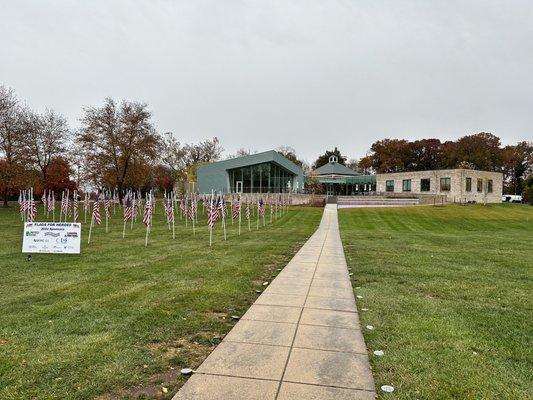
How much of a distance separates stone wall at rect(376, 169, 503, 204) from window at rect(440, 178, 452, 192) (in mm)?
208

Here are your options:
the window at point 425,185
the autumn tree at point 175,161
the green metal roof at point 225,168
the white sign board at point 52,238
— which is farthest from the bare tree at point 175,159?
the white sign board at point 52,238

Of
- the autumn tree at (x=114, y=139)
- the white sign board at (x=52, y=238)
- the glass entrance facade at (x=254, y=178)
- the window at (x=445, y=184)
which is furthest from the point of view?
the window at (x=445, y=184)

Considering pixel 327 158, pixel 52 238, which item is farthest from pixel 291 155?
pixel 52 238

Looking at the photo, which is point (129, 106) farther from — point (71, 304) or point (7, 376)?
point (7, 376)

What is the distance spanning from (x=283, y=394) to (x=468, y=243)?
16.3 metres

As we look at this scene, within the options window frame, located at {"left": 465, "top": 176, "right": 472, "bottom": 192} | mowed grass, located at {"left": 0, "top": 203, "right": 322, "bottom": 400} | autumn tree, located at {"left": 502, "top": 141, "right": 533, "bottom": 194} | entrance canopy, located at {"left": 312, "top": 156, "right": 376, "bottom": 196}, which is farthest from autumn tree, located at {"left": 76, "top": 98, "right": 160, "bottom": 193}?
autumn tree, located at {"left": 502, "top": 141, "right": 533, "bottom": 194}

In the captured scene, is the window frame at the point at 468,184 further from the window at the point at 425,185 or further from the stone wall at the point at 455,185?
the window at the point at 425,185

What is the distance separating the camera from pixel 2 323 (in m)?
6.05

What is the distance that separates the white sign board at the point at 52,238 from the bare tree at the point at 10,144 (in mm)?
24869

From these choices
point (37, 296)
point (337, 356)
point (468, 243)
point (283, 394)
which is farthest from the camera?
point (468, 243)

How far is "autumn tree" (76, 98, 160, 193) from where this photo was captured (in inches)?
1678

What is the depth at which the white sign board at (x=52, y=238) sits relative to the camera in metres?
11.9

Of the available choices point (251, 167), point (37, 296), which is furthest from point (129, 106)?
point (37, 296)

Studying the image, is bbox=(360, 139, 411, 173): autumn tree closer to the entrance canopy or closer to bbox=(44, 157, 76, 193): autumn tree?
the entrance canopy
